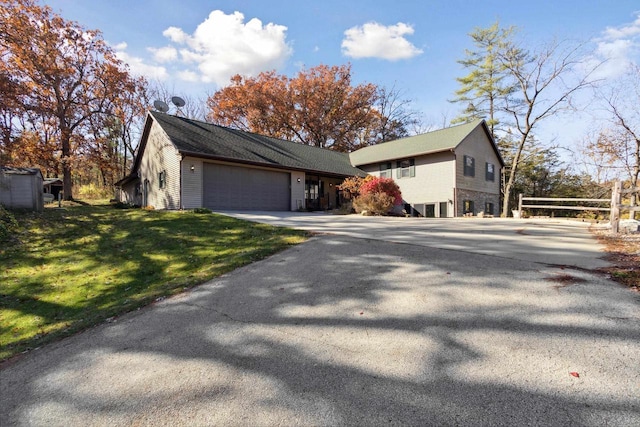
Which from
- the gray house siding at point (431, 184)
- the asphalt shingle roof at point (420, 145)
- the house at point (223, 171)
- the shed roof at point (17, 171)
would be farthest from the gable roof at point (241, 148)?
the shed roof at point (17, 171)

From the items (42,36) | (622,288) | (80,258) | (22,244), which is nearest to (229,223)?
(80,258)

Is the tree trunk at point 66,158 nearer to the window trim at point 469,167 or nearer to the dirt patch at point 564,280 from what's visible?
the window trim at point 469,167

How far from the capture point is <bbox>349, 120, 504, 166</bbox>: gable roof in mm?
19991

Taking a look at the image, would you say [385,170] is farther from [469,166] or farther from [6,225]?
[6,225]

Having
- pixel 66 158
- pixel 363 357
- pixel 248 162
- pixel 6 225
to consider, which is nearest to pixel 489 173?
pixel 248 162

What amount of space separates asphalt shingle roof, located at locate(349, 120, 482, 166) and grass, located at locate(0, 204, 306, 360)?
46.0 feet

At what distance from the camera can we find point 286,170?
18.8 metres

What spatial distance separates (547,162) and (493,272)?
94.5 ft

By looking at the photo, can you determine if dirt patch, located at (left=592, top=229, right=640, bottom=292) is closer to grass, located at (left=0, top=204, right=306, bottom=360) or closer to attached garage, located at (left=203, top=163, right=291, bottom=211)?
grass, located at (left=0, top=204, right=306, bottom=360)

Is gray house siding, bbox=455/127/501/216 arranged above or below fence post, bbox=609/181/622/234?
above

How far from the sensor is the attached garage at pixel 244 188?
16.1 m

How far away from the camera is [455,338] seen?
9.91ft

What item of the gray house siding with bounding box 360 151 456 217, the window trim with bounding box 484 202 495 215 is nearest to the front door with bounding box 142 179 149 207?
the gray house siding with bounding box 360 151 456 217

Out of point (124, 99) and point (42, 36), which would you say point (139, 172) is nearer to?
point (124, 99)
